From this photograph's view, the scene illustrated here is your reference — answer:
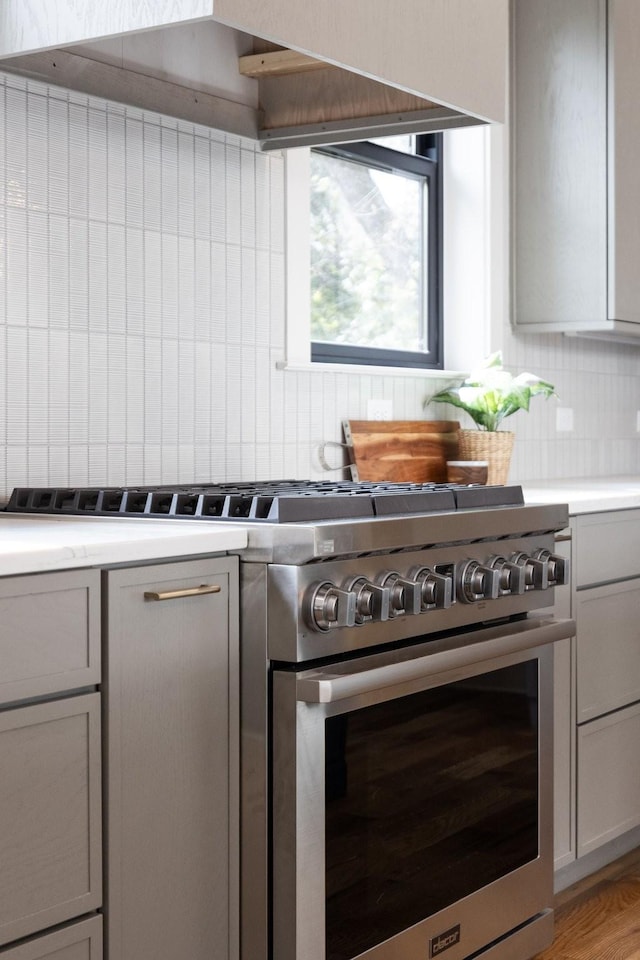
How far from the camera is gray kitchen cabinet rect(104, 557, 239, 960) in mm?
1652

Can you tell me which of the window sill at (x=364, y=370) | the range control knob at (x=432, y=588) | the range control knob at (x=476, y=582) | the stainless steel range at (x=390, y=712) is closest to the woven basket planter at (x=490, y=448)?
the window sill at (x=364, y=370)

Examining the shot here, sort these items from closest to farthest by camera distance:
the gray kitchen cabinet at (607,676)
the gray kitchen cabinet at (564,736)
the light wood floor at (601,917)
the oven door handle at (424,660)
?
the oven door handle at (424,660) < the light wood floor at (601,917) < the gray kitchen cabinet at (564,736) < the gray kitchen cabinet at (607,676)

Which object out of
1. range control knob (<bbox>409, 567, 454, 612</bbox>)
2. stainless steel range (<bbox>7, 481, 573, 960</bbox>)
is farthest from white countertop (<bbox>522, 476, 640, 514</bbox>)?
range control knob (<bbox>409, 567, 454, 612</bbox>)

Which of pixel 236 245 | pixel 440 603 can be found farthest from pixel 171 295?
pixel 440 603

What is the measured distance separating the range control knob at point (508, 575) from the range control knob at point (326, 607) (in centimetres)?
48

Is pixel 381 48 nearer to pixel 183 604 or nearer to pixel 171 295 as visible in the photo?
pixel 171 295

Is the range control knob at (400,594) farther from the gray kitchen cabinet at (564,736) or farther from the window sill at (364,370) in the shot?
the window sill at (364,370)

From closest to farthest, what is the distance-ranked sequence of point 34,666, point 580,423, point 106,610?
point 34,666 → point 106,610 → point 580,423

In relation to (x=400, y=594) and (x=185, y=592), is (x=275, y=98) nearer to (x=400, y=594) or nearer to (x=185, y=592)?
(x=400, y=594)

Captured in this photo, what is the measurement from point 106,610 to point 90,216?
40.2 inches

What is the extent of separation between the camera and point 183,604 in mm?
1748

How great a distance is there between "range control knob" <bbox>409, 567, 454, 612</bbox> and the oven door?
0.08 m

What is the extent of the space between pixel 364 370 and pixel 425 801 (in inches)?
50.1

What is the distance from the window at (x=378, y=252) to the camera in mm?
3197
